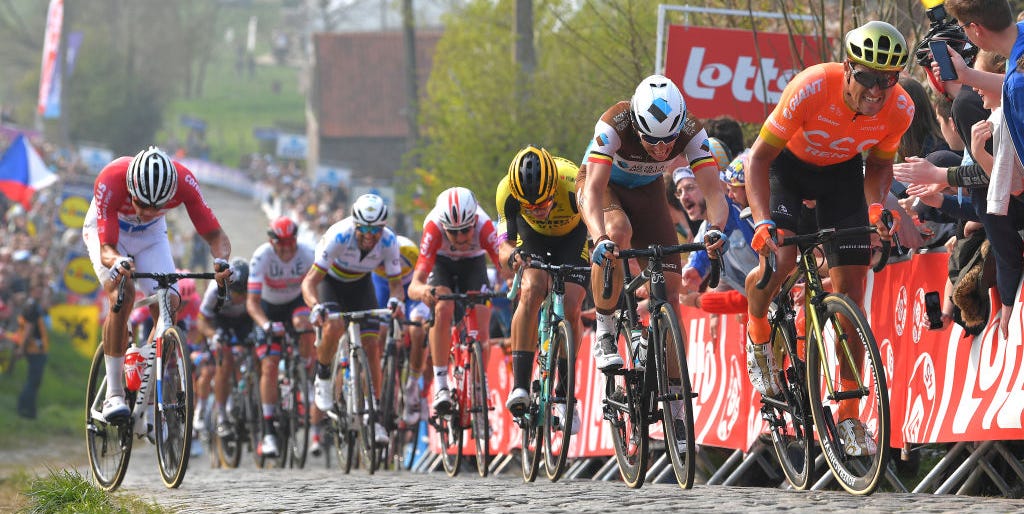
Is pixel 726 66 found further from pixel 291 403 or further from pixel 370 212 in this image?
pixel 291 403

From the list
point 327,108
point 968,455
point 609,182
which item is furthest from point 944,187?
point 327,108

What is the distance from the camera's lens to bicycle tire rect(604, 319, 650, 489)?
788 cm

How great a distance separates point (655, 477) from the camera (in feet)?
34.3

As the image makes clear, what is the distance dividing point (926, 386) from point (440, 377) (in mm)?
4457

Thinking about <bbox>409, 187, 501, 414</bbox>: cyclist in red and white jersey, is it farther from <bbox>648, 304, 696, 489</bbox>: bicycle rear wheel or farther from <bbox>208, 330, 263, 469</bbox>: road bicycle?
<bbox>648, 304, 696, 489</bbox>: bicycle rear wheel

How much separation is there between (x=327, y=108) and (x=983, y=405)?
257 ft

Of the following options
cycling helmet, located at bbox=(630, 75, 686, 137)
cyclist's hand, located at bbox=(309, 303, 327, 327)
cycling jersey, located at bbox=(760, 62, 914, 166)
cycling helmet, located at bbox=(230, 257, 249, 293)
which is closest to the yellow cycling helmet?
cycling jersey, located at bbox=(760, 62, 914, 166)

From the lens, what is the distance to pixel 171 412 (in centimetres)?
934

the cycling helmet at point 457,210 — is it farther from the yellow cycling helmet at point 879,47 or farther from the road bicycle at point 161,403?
the yellow cycling helmet at point 879,47

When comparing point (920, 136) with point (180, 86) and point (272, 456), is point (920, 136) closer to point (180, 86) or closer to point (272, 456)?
point (272, 456)

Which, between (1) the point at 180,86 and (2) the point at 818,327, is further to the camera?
(1) the point at 180,86

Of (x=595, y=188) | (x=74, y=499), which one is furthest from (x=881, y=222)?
(x=74, y=499)

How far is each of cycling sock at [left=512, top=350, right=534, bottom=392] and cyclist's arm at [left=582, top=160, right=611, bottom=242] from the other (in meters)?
1.57

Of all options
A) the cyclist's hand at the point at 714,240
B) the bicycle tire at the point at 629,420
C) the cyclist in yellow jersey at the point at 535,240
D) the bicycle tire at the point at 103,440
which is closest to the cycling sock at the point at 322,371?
the bicycle tire at the point at 103,440
